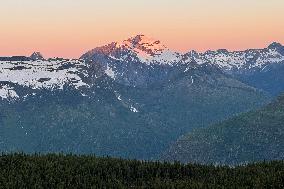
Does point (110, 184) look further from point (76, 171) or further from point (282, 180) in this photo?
point (282, 180)

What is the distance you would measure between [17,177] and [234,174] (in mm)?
47864

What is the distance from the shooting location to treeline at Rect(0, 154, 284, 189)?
113 meters

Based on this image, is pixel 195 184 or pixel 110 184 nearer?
pixel 195 184

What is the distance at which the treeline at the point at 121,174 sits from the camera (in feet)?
372

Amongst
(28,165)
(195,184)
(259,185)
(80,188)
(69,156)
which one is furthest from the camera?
(69,156)

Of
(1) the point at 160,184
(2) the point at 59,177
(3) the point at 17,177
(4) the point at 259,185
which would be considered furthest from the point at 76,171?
(4) the point at 259,185

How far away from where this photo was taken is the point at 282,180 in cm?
10538

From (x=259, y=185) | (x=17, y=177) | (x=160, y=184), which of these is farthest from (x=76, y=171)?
(x=259, y=185)

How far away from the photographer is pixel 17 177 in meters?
127

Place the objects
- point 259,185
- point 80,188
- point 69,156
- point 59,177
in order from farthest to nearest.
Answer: point 69,156 → point 59,177 → point 80,188 → point 259,185

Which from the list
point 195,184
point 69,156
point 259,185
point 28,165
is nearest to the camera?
point 259,185

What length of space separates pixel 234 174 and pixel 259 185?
67.2 feet

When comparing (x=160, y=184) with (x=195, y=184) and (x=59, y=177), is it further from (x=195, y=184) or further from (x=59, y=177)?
(x=59, y=177)

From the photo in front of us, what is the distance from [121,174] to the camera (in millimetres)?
141750
